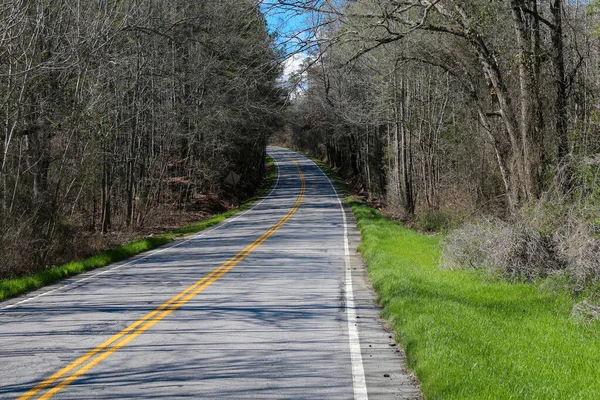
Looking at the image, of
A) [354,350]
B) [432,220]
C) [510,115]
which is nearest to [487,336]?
[354,350]

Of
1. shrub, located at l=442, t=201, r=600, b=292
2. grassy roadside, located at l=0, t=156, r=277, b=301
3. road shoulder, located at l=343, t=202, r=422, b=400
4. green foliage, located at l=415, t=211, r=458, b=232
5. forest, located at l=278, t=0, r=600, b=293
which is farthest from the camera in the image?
green foliage, located at l=415, t=211, r=458, b=232

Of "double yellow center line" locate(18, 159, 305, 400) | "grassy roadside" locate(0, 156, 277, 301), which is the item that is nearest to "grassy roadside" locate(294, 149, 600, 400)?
"double yellow center line" locate(18, 159, 305, 400)

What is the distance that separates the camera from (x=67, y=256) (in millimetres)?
18828

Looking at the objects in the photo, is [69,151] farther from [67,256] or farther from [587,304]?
[587,304]

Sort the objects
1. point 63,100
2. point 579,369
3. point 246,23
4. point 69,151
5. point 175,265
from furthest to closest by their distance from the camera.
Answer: point 69,151
point 63,100
point 175,265
point 246,23
point 579,369

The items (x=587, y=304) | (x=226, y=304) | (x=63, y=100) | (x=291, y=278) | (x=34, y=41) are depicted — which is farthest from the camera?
(x=63, y=100)

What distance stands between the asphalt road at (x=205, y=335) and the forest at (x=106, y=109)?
13.2 feet

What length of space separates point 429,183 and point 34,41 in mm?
21367

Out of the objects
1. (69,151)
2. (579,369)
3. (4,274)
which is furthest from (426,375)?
(69,151)

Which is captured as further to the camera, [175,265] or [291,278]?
[175,265]

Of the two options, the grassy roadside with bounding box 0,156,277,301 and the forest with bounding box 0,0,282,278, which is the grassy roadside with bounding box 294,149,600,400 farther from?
the grassy roadside with bounding box 0,156,277,301

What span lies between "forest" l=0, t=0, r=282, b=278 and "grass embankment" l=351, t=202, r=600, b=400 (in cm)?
521

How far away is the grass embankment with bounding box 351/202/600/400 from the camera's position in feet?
19.5

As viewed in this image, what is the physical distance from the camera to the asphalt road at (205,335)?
6461 mm
